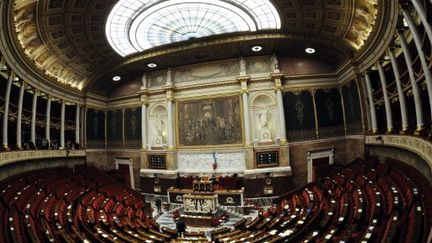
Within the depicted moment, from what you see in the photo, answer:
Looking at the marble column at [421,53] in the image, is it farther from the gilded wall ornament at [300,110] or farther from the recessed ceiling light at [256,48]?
the recessed ceiling light at [256,48]

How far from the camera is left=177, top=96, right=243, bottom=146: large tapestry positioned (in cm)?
2119

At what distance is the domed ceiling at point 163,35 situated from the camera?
1464 cm

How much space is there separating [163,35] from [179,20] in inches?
89.6

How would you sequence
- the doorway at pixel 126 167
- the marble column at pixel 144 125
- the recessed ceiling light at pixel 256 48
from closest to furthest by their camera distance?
the recessed ceiling light at pixel 256 48 < the marble column at pixel 144 125 < the doorway at pixel 126 167

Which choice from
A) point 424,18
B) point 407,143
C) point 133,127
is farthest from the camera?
point 133,127

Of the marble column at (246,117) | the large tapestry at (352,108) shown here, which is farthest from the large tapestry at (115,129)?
the large tapestry at (352,108)

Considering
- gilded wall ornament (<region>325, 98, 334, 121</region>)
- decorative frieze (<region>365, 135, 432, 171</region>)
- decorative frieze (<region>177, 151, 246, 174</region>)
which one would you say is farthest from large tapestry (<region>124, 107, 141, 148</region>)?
decorative frieze (<region>365, 135, 432, 171</region>)

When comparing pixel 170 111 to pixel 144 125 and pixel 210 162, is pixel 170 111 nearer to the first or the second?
pixel 144 125

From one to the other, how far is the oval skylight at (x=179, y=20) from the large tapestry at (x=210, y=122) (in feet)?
17.7

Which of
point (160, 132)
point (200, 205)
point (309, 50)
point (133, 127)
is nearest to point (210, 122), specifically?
point (160, 132)

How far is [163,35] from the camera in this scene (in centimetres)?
1992

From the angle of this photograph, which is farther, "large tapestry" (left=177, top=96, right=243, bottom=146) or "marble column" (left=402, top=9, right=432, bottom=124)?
"large tapestry" (left=177, top=96, right=243, bottom=146)

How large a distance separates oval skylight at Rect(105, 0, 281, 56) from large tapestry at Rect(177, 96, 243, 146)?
17.7ft

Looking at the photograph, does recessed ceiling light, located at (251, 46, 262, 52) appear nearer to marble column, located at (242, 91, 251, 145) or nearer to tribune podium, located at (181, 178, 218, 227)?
marble column, located at (242, 91, 251, 145)
